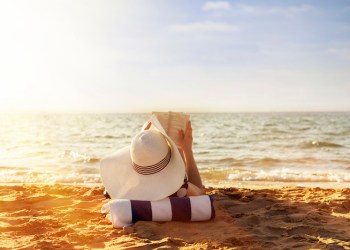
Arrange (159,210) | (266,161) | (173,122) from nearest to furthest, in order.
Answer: (159,210) → (173,122) → (266,161)

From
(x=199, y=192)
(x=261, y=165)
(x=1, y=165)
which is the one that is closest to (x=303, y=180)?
(x=261, y=165)

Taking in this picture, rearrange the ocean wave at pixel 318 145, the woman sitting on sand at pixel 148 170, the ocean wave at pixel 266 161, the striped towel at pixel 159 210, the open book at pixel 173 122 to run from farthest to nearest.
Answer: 1. the ocean wave at pixel 318 145
2. the ocean wave at pixel 266 161
3. the open book at pixel 173 122
4. the woman sitting on sand at pixel 148 170
5. the striped towel at pixel 159 210

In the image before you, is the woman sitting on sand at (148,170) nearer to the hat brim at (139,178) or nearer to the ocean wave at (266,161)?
the hat brim at (139,178)

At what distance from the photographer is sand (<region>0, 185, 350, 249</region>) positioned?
143 inches

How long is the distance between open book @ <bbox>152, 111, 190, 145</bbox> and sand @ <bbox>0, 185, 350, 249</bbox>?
3.42ft

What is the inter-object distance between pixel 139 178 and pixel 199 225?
801 mm

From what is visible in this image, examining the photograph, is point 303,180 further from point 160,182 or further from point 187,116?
point 160,182

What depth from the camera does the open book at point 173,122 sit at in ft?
16.9

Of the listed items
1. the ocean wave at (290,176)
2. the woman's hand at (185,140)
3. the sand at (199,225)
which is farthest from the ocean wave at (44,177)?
the woman's hand at (185,140)

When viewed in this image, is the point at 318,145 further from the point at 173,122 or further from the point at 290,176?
the point at 173,122

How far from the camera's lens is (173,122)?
5.21 m

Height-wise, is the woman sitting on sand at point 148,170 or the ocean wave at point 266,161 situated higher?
the woman sitting on sand at point 148,170

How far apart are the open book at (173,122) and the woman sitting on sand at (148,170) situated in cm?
50

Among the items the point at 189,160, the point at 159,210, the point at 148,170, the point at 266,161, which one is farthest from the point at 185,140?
the point at 266,161
